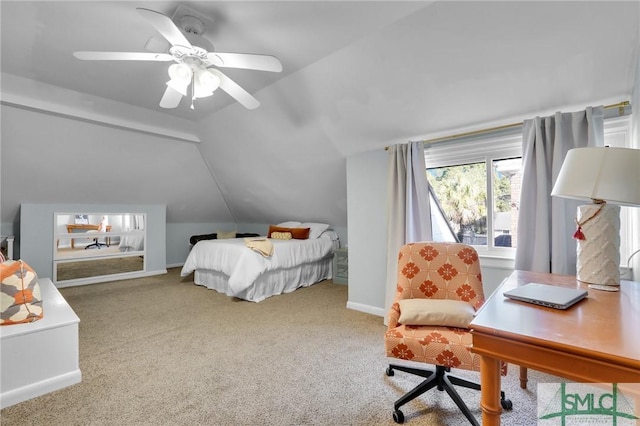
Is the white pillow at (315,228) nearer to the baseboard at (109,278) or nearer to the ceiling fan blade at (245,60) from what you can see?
the baseboard at (109,278)

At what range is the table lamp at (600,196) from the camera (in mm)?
1229

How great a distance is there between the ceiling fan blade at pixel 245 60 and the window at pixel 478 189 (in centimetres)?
173

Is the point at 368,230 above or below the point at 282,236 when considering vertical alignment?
above

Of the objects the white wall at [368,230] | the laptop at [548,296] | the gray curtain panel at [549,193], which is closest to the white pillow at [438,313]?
the laptop at [548,296]

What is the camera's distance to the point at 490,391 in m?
0.97

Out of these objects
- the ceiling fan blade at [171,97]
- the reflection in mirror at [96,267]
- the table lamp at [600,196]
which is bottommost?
the reflection in mirror at [96,267]

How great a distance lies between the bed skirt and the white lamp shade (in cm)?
328

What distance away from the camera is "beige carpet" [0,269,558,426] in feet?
5.39

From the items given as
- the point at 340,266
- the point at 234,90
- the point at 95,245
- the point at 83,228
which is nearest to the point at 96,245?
the point at 95,245

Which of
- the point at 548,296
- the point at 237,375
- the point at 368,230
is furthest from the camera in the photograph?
the point at 368,230

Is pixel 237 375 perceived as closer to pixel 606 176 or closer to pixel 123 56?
pixel 123 56

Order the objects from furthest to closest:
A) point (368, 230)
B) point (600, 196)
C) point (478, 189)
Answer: point (368, 230) → point (478, 189) → point (600, 196)

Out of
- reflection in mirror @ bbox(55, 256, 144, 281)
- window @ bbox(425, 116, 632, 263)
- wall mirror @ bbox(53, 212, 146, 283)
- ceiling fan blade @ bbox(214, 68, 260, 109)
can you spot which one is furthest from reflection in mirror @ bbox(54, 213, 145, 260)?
window @ bbox(425, 116, 632, 263)

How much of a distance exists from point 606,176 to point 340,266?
364 centimetres
